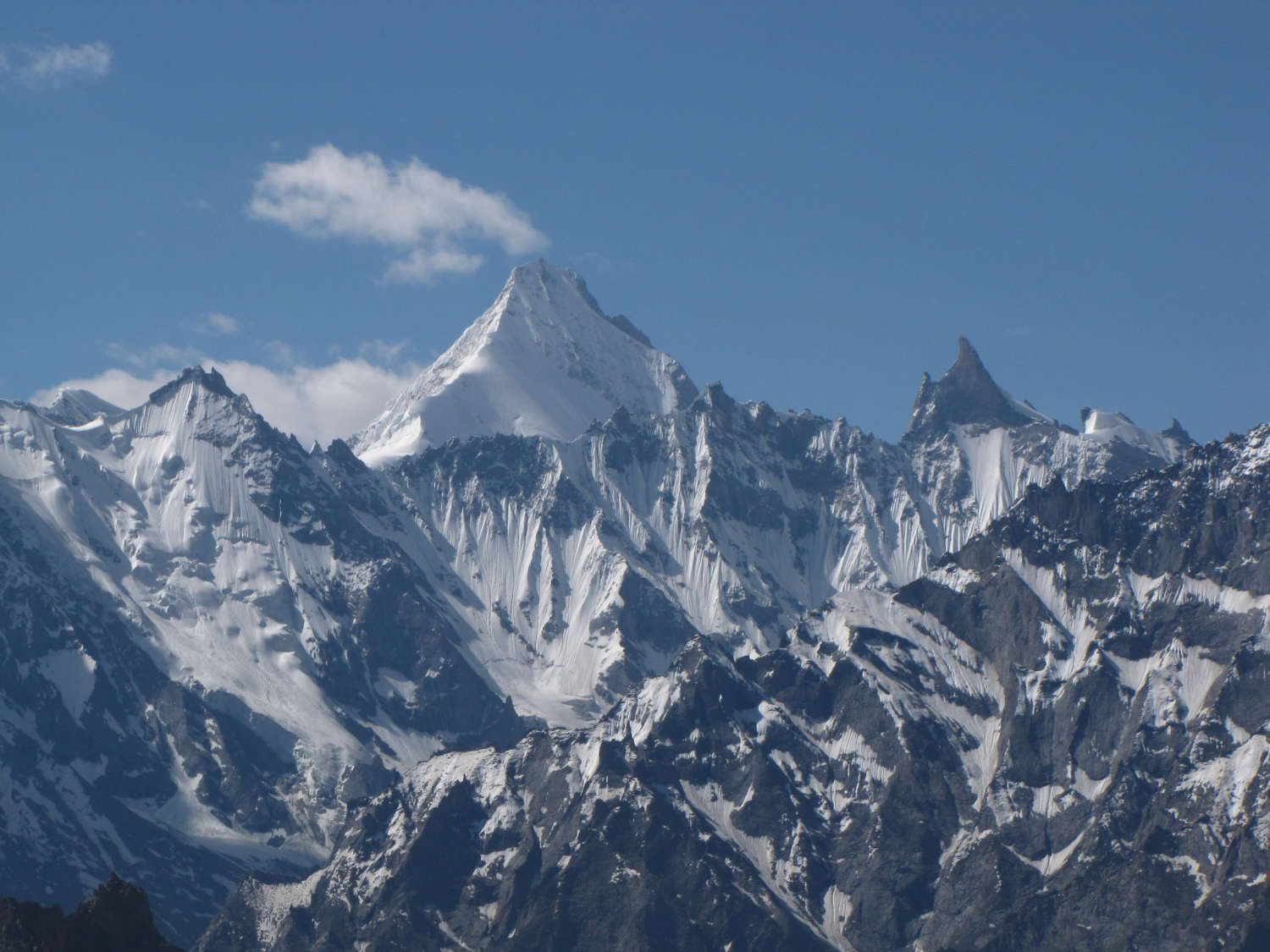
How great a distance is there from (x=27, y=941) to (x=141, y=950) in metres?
13.0

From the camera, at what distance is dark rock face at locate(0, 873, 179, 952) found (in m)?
172

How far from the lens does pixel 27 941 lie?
561 ft

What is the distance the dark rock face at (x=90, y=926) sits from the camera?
171750 millimetres

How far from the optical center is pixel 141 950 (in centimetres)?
18188

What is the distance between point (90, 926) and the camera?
7106 inches
